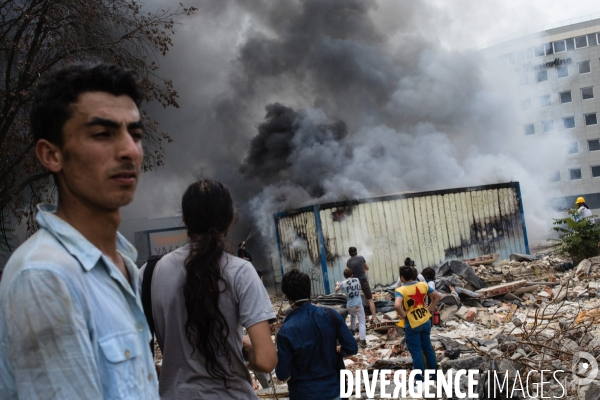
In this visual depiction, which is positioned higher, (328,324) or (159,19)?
(159,19)

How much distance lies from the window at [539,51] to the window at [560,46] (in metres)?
1.11

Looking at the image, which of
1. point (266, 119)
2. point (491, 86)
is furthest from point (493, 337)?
point (491, 86)

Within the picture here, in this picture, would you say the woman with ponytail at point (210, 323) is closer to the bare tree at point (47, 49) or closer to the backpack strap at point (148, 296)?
the backpack strap at point (148, 296)

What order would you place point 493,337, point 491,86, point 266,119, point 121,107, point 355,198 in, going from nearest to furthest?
point 121,107 → point 493,337 → point 355,198 → point 266,119 → point 491,86

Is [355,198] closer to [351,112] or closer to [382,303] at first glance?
[382,303]

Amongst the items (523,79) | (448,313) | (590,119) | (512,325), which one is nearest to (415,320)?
(512,325)

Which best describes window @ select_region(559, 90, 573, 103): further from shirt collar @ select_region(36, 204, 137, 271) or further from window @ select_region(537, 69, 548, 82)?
shirt collar @ select_region(36, 204, 137, 271)

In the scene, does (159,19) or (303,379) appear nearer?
(303,379)

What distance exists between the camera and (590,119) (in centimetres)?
4609

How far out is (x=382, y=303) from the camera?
12070 mm

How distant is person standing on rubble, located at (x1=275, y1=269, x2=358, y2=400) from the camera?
3.43 m

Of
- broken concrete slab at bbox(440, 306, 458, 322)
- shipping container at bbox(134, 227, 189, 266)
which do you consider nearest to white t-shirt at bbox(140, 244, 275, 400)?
broken concrete slab at bbox(440, 306, 458, 322)

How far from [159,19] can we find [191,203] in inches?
334

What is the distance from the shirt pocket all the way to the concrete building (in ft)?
159
